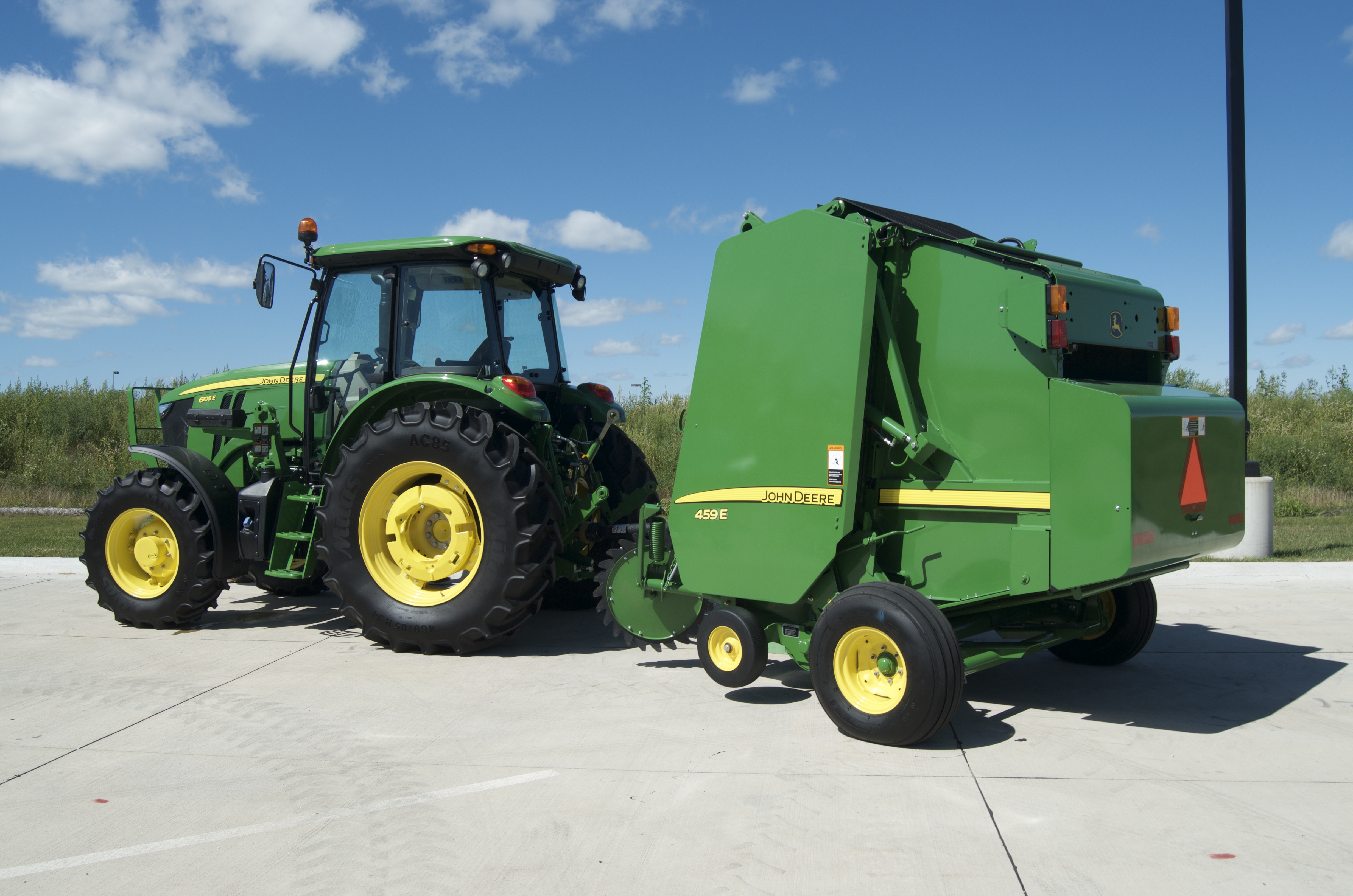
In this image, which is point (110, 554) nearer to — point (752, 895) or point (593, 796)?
point (593, 796)

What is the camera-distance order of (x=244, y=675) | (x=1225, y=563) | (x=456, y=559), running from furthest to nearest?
(x=1225, y=563) → (x=456, y=559) → (x=244, y=675)

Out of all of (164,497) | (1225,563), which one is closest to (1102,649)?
(1225,563)

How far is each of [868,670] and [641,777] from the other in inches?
44.7

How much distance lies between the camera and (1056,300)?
3936 mm

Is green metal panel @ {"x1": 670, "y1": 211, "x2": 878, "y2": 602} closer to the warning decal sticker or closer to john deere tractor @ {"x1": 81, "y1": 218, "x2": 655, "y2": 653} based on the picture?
the warning decal sticker

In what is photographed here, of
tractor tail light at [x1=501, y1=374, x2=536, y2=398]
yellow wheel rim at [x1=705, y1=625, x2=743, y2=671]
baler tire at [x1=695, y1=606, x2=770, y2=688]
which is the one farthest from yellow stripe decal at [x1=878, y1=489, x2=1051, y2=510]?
tractor tail light at [x1=501, y1=374, x2=536, y2=398]

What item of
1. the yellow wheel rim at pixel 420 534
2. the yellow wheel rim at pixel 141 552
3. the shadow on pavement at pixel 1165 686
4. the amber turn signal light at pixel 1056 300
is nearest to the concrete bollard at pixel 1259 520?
the shadow on pavement at pixel 1165 686

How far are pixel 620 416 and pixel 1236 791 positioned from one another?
14.2 feet

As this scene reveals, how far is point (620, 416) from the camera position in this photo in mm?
6656

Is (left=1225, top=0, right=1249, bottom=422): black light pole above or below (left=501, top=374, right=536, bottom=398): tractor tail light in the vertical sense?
above

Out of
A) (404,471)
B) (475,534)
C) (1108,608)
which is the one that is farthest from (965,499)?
(404,471)

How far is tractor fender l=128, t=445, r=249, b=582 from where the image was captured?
6.32 m

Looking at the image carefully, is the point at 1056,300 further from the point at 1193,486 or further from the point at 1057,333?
the point at 1193,486

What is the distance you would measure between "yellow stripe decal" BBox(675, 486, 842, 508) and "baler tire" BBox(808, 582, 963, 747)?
429 millimetres
